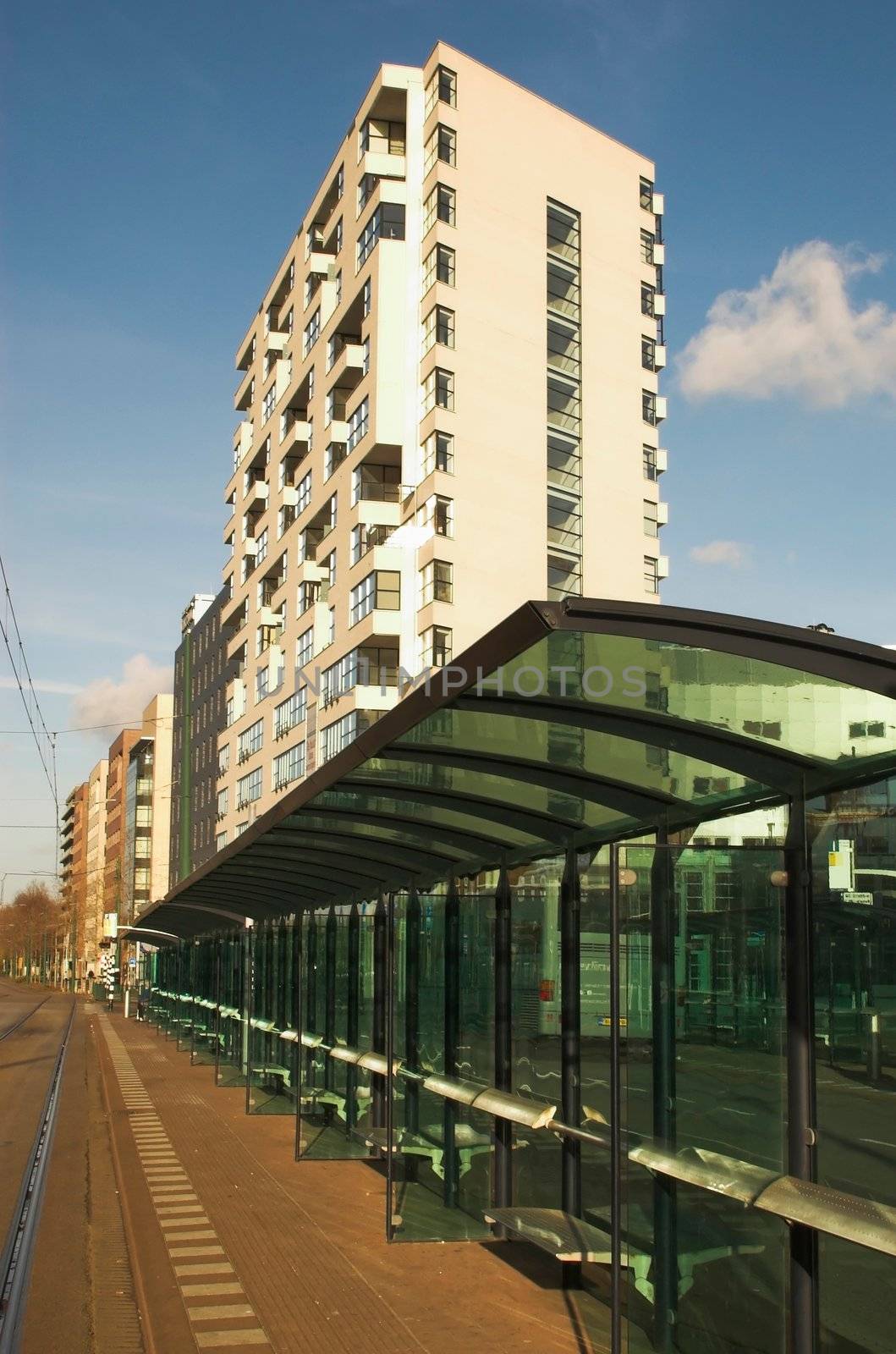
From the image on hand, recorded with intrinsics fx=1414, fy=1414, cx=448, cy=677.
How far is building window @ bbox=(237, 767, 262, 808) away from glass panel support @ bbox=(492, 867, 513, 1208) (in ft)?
157

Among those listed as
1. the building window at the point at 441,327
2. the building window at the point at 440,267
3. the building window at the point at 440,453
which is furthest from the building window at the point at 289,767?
the building window at the point at 440,267

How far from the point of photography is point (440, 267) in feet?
141

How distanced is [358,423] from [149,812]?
258ft

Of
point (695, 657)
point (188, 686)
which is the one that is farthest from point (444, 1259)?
point (188, 686)

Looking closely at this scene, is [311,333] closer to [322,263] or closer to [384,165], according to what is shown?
[322,263]

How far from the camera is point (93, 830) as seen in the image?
16475 centimetres

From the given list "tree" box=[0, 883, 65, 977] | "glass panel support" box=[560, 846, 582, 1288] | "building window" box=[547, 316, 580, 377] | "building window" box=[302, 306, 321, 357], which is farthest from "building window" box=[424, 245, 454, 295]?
"tree" box=[0, 883, 65, 977]

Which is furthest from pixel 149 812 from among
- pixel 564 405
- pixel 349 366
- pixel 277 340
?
pixel 564 405

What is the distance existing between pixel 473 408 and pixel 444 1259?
116ft

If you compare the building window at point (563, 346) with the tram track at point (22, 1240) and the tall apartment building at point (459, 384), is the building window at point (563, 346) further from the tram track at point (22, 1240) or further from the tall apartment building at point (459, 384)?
the tram track at point (22, 1240)

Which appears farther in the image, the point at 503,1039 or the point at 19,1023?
the point at 19,1023

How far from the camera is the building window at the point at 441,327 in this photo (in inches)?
1674

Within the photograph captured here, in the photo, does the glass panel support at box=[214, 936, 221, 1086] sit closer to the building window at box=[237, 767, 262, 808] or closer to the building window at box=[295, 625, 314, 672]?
the building window at box=[295, 625, 314, 672]

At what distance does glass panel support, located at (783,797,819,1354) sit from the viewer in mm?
5699
